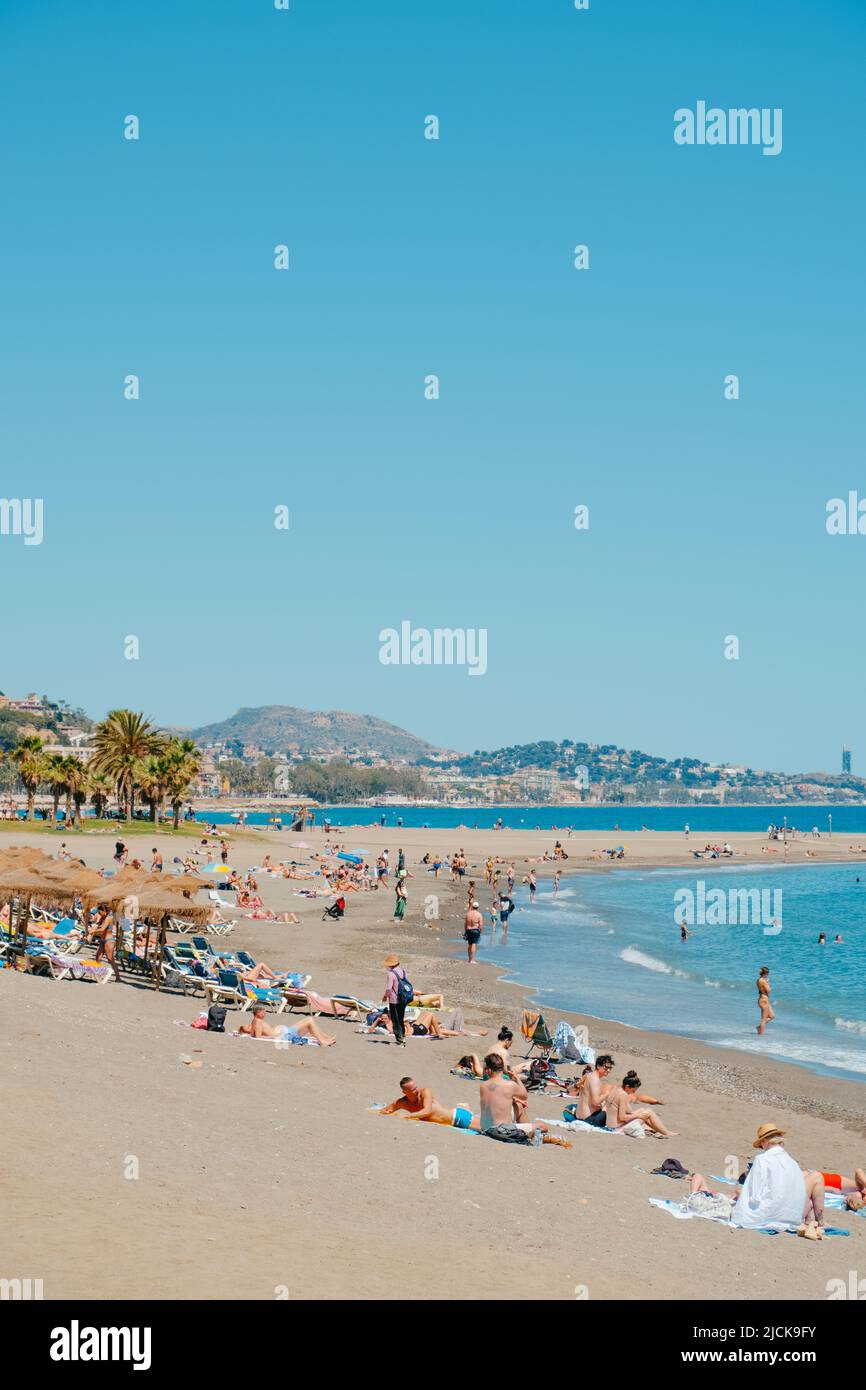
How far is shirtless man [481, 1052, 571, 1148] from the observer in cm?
1287

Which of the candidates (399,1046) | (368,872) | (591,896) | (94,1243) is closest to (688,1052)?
(399,1046)

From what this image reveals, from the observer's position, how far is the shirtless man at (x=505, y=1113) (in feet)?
42.2

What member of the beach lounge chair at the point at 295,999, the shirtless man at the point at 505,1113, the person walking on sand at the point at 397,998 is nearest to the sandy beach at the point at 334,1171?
the shirtless man at the point at 505,1113

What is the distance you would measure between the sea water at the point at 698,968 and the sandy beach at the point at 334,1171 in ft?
11.0

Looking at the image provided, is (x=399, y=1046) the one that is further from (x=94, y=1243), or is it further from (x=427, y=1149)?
(x=94, y=1243)

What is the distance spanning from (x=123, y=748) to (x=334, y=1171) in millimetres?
67666

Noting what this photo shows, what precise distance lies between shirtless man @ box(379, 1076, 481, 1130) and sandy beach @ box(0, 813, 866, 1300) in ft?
1.21

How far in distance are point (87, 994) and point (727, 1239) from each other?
1056 cm

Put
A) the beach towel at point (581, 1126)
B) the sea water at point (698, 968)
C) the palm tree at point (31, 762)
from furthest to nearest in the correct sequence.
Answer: the palm tree at point (31, 762) < the sea water at point (698, 968) < the beach towel at point (581, 1126)

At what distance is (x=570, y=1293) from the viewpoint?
25.7ft

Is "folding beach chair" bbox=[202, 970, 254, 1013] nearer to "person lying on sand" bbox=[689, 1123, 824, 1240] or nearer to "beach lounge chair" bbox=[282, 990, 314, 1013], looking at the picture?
"beach lounge chair" bbox=[282, 990, 314, 1013]

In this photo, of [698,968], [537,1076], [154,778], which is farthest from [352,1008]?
[154,778]

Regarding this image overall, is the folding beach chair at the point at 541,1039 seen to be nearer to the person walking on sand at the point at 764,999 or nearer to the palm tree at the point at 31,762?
the person walking on sand at the point at 764,999
